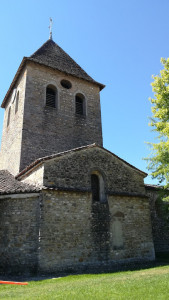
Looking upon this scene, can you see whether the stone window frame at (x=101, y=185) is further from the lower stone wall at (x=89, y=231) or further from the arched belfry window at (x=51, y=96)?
the arched belfry window at (x=51, y=96)

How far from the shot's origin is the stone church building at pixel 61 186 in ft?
30.4

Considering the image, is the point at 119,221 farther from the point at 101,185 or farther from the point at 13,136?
the point at 13,136

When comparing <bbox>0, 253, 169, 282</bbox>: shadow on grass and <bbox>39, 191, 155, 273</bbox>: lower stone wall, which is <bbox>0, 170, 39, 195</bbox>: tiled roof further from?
<bbox>0, 253, 169, 282</bbox>: shadow on grass

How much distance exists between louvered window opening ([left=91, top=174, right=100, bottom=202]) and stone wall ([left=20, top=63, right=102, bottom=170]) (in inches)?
141

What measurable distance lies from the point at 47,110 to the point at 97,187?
6.21 m

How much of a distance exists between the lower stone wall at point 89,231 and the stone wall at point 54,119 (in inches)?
166

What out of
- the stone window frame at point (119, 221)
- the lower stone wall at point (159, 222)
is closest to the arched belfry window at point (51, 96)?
the stone window frame at point (119, 221)

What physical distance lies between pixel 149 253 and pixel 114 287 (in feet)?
20.8

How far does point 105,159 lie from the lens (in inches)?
479

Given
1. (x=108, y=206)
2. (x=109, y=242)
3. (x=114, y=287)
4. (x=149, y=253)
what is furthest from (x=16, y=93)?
(x=114, y=287)

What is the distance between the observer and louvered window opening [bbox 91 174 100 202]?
1152 centimetres

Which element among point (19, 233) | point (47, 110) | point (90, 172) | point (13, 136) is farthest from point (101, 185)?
point (13, 136)

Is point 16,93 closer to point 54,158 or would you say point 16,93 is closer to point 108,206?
point 54,158

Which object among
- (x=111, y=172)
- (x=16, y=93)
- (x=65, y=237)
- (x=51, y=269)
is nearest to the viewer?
(x=51, y=269)
